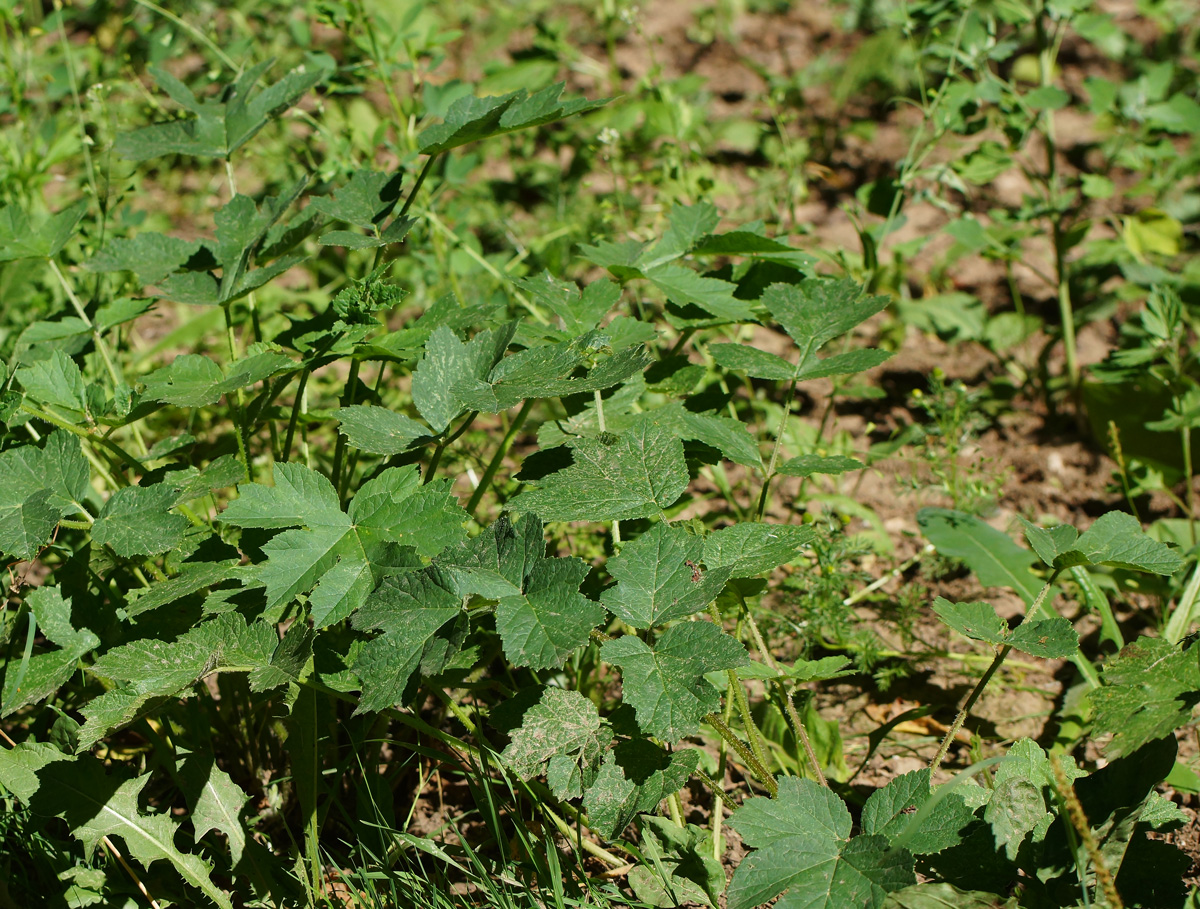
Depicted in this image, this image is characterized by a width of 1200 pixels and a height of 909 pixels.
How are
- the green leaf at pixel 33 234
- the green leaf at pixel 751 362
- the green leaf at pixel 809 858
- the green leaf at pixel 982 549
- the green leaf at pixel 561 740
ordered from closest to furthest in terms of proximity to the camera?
the green leaf at pixel 809 858 → the green leaf at pixel 561 740 → the green leaf at pixel 751 362 → the green leaf at pixel 33 234 → the green leaf at pixel 982 549

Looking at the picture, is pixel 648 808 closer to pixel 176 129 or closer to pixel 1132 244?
pixel 176 129

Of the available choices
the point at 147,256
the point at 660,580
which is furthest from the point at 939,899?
the point at 147,256

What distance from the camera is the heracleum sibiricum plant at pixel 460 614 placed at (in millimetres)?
1216

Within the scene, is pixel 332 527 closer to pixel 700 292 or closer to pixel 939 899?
pixel 700 292

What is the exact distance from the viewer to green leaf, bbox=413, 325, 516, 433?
142 cm

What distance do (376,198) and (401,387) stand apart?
1180 mm

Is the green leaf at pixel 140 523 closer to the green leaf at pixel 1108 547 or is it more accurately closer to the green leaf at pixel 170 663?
the green leaf at pixel 170 663

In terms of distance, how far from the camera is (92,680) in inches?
67.2

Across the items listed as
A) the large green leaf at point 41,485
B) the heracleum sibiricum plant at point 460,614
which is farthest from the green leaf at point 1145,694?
the large green leaf at point 41,485

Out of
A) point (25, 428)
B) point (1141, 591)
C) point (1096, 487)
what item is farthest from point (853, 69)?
point (25, 428)

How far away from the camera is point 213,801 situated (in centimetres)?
150

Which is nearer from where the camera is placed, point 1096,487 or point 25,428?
point 25,428

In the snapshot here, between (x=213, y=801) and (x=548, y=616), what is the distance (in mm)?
685

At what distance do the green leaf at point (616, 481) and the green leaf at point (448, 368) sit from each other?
0.17 metres
